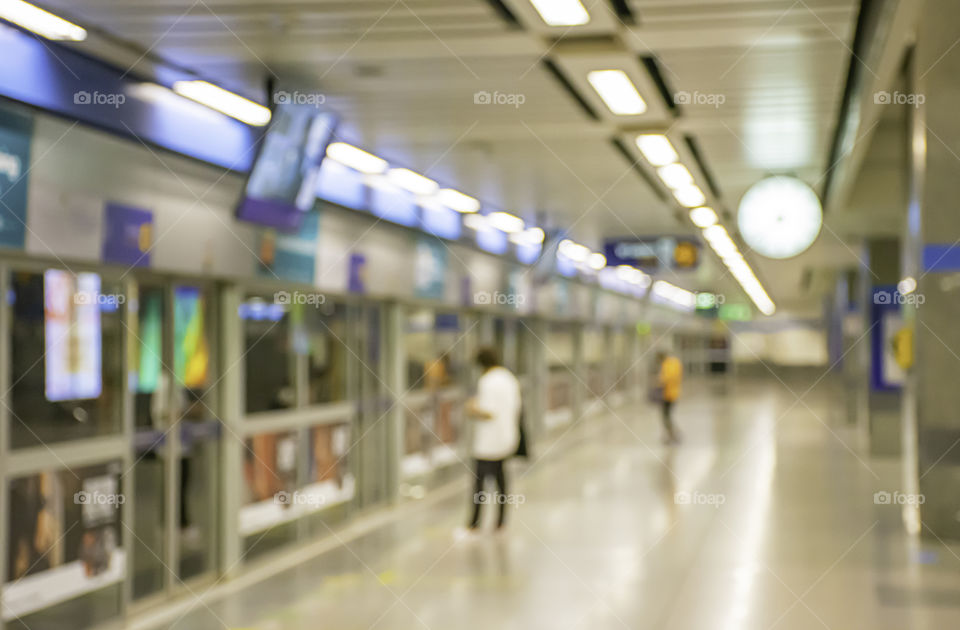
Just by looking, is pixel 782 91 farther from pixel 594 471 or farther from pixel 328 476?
pixel 594 471

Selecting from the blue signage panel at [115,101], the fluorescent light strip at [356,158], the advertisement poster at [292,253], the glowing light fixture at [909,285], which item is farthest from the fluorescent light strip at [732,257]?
the blue signage panel at [115,101]

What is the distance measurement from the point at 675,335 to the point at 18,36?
124 feet

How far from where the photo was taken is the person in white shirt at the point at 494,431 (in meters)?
8.62

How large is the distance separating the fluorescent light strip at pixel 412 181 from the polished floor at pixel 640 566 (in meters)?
3.20

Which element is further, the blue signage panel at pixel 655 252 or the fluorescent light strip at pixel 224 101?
the blue signage panel at pixel 655 252

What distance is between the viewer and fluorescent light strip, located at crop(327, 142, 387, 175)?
8609 mm

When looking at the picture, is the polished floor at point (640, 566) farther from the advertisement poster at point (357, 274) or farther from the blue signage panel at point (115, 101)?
the blue signage panel at point (115, 101)

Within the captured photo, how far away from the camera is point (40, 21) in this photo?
16.6ft

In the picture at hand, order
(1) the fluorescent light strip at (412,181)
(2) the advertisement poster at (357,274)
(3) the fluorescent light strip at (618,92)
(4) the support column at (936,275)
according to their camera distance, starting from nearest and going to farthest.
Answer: (3) the fluorescent light strip at (618,92), (4) the support column at (936,275), (2) the advertisement poster at (357,274), (1) the fluorescent light strip at (412,181)

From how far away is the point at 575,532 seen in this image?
863 centimetres

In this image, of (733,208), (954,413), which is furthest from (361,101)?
(733,208)

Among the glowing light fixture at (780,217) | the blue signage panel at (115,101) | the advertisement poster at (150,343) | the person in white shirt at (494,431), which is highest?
the blue signage panel at (115,101)

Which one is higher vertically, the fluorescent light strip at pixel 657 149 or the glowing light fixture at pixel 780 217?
the fluorescent light strip at pixel 657 149

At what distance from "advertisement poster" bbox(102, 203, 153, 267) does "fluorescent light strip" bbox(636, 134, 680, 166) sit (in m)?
3.80
